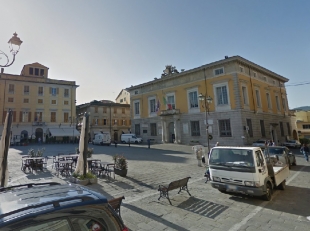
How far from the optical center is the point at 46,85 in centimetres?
3838

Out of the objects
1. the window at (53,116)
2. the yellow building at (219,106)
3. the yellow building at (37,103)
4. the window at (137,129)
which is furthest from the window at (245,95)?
the window at (53,116)

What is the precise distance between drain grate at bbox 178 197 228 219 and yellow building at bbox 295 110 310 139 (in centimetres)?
5488

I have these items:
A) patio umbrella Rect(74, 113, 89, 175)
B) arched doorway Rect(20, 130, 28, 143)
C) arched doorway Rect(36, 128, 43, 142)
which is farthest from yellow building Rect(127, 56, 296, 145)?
arched doorway Rect(20, 130, 28, 143)

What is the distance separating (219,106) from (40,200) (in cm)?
2612

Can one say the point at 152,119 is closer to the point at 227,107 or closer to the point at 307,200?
the point at 227,107

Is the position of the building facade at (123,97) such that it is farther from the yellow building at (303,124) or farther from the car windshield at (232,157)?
the car windshield at (232,157)

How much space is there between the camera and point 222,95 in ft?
84.5

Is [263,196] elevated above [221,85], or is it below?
below

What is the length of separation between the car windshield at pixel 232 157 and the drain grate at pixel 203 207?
4.56 ft

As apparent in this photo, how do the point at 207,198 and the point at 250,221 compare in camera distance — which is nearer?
the point at 250,221

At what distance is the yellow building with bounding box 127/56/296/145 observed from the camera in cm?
2450

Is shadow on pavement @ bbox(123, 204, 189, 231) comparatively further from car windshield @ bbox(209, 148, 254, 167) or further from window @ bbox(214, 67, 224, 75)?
window @ bbox(214, 67, 224, 75)

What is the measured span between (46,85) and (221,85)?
1342 inches

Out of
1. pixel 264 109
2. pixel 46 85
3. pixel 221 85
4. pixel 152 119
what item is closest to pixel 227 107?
pixel 221 85
